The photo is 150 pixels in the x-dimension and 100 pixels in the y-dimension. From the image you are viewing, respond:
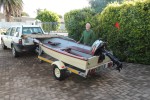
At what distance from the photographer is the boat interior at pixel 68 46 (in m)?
7.76

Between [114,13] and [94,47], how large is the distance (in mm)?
3813

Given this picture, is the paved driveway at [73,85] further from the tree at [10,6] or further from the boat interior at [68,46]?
the tree at [10,6]

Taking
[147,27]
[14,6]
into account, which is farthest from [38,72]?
[14,6]

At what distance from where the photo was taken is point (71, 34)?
13.2 metres

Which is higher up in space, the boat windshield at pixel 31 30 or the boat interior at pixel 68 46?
the boat windshield at pixel 31 30

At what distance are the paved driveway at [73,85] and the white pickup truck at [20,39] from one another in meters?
1.49

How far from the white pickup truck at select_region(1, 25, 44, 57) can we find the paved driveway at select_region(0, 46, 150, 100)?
149 cm

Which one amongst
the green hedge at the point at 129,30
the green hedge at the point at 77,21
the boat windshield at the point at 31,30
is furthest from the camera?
the green hedge at the point at 77,21

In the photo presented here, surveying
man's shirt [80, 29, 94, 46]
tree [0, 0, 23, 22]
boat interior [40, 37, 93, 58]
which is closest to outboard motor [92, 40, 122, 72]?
boat interior [40, 37, 93, 58]

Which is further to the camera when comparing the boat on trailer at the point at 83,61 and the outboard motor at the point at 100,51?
the outboard motor at the point at 100,51

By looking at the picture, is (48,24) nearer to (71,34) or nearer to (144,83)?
(71,34)

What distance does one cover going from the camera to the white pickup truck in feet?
34.0

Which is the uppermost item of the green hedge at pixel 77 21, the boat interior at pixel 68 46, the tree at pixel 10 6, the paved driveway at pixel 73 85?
the tree at pixel 10 6

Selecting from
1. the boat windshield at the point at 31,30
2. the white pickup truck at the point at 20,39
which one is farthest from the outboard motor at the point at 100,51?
the boat windshield at the point at 31,30
